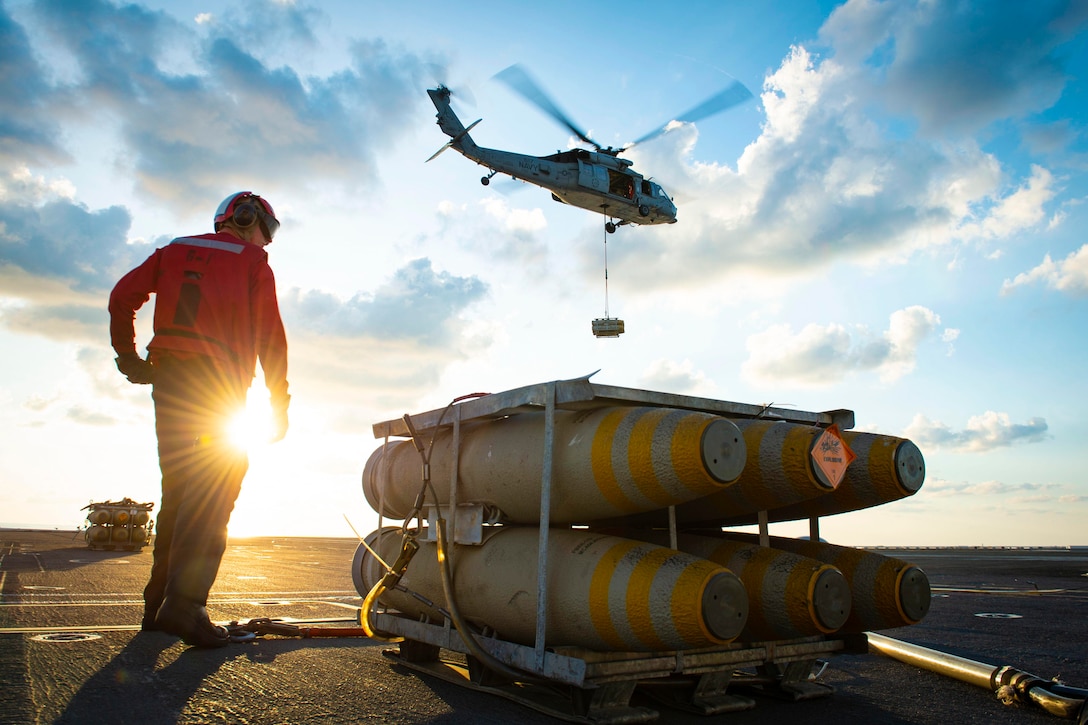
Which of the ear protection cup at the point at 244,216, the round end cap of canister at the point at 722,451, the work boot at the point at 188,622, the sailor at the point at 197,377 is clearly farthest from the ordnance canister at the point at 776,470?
the ear protection cup at the point at 244,216

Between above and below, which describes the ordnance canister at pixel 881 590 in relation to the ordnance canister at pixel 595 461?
below

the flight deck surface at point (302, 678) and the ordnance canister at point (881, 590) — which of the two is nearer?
the flight deck surface at point (302, 678)

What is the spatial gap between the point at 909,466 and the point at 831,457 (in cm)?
72

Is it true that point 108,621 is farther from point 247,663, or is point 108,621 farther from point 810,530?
point 810,530

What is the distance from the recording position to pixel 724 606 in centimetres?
344

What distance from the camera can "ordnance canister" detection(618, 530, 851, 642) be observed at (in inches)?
152

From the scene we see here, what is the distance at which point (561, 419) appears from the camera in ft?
14.1

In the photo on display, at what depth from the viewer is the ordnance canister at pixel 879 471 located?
435 centimetres

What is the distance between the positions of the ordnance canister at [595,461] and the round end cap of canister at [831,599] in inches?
34.1

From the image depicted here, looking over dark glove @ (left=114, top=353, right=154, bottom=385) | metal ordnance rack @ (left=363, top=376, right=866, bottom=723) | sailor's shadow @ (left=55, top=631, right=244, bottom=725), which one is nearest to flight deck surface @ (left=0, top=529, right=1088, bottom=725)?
sailor's shadow @ (left=55, top=631, right=244, bottom=725)

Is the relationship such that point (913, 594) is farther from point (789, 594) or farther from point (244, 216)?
point (244, 216)

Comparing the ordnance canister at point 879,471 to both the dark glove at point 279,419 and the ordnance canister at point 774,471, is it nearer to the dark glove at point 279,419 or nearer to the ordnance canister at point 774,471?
the ordnance canister at point 774,471

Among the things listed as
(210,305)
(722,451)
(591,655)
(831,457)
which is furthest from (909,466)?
(210,305)

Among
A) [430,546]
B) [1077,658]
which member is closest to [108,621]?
[430,546]
